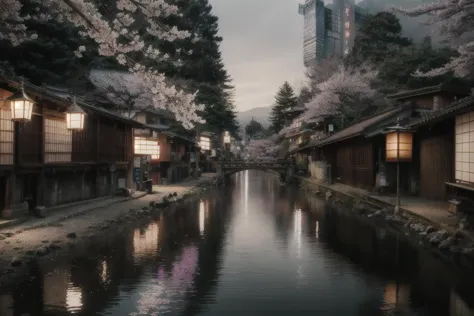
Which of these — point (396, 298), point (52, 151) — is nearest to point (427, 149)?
point (396, 298)

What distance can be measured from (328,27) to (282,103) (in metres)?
45.7

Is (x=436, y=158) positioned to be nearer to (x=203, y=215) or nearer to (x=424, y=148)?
(x=424, y=148)

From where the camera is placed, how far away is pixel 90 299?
9430mm

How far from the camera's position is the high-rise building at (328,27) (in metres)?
130

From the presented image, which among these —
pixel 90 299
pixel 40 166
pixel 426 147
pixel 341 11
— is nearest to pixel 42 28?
pixel 40 166

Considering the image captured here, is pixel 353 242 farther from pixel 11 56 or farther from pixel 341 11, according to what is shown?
pixel 341 11

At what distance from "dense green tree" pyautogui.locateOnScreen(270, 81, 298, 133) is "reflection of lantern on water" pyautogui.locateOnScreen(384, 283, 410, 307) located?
286 ft

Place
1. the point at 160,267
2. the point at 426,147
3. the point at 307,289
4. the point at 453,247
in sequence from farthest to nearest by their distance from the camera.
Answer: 1. the point at 426,147
2. the point at 453,247
3. the point at 160,267
4. the point at 307,289

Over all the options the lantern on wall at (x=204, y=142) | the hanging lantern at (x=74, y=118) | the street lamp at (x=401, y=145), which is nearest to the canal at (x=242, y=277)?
the hanging lantern at (x=74, y=118)

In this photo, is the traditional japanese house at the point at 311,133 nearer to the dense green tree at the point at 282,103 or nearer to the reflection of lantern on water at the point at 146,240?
the dense green tree at the point at 282,103

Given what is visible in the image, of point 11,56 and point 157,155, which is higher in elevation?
point 11,56

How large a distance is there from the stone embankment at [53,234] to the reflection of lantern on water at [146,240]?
64.2 inches

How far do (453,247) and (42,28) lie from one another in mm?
41563

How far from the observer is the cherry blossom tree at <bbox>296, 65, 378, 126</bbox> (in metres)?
52.0
